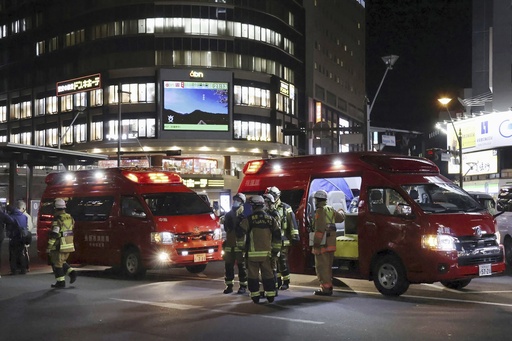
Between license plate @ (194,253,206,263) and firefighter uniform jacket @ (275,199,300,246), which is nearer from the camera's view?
firefighter uniform jacket @ (275,199,300,246)

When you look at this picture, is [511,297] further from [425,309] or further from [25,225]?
[25,225]

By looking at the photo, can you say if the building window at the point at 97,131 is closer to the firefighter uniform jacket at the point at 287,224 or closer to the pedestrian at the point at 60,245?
the pedestrian at the point at 60,245

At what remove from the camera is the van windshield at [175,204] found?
15570 millimetres

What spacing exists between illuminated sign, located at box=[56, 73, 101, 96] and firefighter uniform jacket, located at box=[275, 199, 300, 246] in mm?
60350

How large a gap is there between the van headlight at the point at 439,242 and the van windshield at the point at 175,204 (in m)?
6.52

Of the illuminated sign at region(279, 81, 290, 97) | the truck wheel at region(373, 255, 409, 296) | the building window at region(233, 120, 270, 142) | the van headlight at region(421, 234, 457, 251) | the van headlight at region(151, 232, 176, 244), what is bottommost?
the truck wheel at region(373, 255, 409, 296)

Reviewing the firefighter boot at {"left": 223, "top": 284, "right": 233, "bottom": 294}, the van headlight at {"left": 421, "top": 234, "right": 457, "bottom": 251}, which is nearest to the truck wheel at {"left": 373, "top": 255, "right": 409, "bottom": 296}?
the van headlight at {"left": 421, "top": 234, "right": 457, "bottom": 251}

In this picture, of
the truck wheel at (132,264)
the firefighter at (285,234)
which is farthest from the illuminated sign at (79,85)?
the firefighter at (285,234)

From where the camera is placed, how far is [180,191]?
16.4 metres

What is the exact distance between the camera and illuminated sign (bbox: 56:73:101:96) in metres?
70.1

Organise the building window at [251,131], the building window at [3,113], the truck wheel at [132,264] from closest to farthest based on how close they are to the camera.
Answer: the truck wheel at [132,264] < the building window at [251,131] < the building window at [3,113]

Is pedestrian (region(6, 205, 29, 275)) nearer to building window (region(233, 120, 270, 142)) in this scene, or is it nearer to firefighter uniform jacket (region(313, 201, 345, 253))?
firefighter uniform jacket (region(313, 201, 345, 253))

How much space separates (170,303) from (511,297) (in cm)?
607

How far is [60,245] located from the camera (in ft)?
44.5
